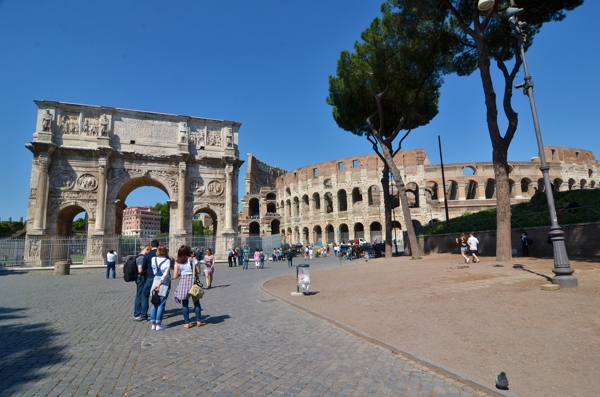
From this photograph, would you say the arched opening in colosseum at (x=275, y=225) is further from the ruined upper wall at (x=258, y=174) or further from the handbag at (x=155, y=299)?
the handbag at (x=155, y=299)

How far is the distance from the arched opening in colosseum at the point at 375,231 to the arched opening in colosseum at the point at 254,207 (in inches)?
736

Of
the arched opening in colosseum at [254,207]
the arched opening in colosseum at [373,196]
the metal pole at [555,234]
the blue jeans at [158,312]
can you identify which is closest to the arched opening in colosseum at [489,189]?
the arched opening in colosseum at [373,196]

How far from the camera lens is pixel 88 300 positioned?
28.3 feet

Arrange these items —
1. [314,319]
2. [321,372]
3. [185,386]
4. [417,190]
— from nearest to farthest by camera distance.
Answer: [185,386], [321,372], [314,319], [417,190]

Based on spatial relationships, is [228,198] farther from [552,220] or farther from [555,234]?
[555,234]

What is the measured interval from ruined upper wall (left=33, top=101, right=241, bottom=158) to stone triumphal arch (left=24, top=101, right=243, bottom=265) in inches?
2.3

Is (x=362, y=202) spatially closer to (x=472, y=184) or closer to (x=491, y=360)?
(x=472, y=184)

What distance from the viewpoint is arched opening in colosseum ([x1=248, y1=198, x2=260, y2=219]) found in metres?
52.1

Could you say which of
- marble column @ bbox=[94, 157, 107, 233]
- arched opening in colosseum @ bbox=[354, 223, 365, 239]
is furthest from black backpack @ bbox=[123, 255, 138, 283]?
arched opening in colosseum @ bbox=[354, 223, 365, 239]

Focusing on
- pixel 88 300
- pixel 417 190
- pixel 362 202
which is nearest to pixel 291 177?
pixel 362 202

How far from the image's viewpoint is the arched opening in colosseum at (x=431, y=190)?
3881 cm

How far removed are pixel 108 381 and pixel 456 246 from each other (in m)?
17.9

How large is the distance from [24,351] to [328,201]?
42481mm

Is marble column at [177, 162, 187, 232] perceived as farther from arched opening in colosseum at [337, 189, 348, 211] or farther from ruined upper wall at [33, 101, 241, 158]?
arched opening in colosseum at [337, 189, 348, 211]
